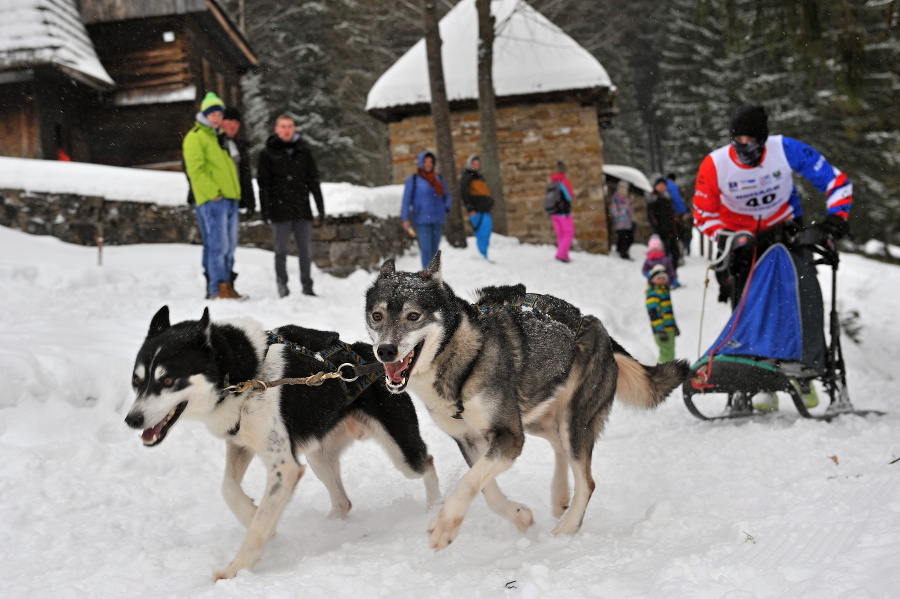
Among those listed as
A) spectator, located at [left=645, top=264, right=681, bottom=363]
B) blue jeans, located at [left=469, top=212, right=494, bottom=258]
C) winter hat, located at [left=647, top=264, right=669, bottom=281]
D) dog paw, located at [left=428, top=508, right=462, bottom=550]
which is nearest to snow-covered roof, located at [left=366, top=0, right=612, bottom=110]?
blue jeans, located at [left=469, top=212, right=494, bottom=258]

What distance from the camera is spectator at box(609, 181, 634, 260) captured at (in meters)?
16.8

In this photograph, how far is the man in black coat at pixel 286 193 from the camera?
845 centimetres

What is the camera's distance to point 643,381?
4195 mm

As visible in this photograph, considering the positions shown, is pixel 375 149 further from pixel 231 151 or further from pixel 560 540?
pixel 560 540

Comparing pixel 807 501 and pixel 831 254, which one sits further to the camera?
pixel 831 254

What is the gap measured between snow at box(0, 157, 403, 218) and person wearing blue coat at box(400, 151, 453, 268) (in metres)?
0.80

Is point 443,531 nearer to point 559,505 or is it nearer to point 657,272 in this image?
point 559,505

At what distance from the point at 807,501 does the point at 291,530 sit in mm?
2492

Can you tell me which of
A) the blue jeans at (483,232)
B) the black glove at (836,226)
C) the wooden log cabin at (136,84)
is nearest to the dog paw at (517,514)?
the black glove at (836,226)

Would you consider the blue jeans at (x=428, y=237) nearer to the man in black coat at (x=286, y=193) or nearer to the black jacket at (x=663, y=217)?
the man in black coat at (x=286, y=193)

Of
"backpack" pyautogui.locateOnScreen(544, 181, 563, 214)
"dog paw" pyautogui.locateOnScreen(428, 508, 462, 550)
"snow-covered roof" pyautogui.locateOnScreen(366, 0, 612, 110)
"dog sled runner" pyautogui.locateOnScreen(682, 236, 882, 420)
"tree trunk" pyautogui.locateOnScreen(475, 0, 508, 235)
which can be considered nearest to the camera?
"dog paw" pyautogui.locateOnScreen(428, 508, 462, 550)

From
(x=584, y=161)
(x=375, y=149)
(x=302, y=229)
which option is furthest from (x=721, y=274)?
(x=375, y=149)

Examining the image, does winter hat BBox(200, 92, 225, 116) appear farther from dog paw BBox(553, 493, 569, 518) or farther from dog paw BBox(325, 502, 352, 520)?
dog paw BBox(553, 493, 569, 518)

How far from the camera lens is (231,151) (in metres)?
8.52
